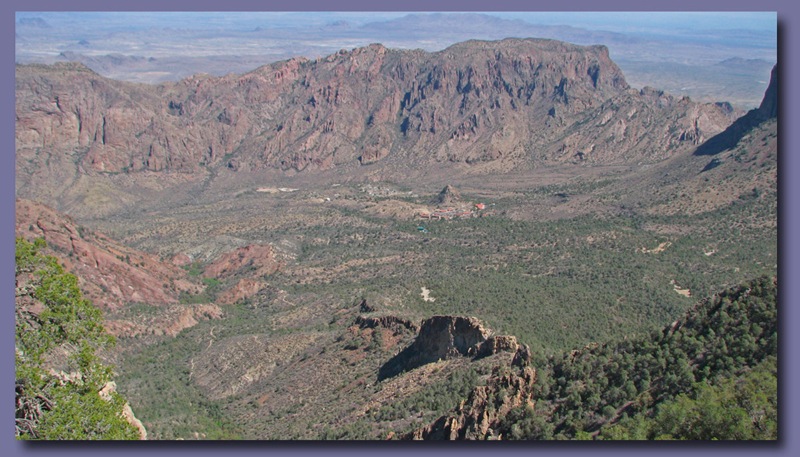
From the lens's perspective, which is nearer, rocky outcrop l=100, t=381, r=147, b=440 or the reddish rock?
rocky outcrop l=100, t=381, r=147, b=440

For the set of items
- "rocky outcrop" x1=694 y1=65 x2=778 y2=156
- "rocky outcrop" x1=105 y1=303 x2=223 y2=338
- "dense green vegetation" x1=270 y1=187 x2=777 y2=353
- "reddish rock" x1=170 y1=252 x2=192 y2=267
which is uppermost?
"rocky outcrop" x1=694 y1=65 x2=778 y2=156

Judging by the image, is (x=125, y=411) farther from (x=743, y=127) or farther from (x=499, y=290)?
(x=743, y=127)

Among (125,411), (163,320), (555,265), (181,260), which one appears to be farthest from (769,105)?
(125,411)

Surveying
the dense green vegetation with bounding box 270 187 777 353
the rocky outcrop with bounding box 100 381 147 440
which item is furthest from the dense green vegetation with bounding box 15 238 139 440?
the dense green vegetation with bounding box 270 187 777 353

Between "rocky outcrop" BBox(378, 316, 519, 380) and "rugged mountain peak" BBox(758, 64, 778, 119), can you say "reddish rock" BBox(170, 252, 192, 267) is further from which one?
"rugged mountain peak" BBox(758, 64, 778, 119)

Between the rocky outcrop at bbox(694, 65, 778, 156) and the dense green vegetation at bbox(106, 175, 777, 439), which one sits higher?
the rocky outcrop at bbox(694, 65, 778, 156)

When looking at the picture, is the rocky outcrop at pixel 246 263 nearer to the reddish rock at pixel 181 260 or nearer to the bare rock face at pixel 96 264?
the reddish rock at pixel 181 260

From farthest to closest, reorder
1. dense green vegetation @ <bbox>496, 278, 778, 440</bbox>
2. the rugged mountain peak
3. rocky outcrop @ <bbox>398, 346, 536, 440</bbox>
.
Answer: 1. the rugged mountain peak
2. rocky outcrop @ <bbox>398, 346, 536, 440</bbox>
3. dense green vegetation @ <bbox>496, 278, 778, 440</bbox>
